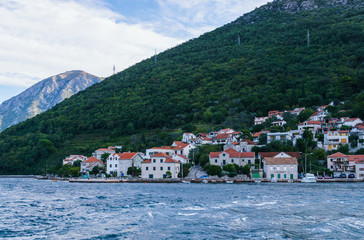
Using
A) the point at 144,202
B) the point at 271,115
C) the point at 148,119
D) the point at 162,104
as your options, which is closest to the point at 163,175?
the point at 144,202

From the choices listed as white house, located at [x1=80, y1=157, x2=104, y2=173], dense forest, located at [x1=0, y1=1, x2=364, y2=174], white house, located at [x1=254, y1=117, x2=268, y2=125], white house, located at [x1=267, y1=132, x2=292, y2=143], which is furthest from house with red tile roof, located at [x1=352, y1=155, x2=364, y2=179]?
white house, located at [x1=80, y1=157, x2=104, y2=173]

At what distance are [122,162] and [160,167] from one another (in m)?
11.0

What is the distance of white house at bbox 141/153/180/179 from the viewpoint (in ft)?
224

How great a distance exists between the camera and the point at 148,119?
119938 mm

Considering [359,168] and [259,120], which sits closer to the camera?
[359,168]

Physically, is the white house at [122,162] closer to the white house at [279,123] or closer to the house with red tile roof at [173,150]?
the house with red tile roof at [173,150]

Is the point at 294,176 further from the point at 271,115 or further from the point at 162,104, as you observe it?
the point at 162,104

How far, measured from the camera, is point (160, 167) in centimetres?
6856

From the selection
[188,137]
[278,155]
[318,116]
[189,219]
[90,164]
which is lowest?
[189,219]

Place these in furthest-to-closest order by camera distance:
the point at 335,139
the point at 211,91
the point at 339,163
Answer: the point at 211,91 → the point at 335,139 → the point at 339,163

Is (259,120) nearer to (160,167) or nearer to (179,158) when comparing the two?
(179,158)

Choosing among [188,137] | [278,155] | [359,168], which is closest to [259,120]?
[188,137]

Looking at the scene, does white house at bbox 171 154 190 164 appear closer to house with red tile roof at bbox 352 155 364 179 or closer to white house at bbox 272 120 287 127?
white house at bbox 272 120 287 127

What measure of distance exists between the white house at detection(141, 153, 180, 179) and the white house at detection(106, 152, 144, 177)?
7.32m
